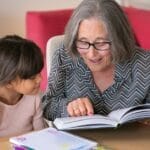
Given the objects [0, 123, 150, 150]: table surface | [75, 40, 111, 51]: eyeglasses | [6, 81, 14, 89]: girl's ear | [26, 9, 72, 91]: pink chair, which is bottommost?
[0, 123, 150, 150]: table surface

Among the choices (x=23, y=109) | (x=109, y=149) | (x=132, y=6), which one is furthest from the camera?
(x=132, y=6)

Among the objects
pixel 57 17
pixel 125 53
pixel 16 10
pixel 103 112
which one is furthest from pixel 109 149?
pixel 16 10

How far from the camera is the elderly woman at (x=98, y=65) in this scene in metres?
1.40

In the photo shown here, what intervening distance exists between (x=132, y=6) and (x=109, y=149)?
1.94 meters

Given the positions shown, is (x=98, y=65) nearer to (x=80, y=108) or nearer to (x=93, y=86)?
(x=93, y=86)

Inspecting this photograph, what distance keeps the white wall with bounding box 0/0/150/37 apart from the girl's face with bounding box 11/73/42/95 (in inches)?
55.4

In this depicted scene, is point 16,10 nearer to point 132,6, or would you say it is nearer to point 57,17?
point 57,17

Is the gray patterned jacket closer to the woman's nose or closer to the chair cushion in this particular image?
the woman's nose

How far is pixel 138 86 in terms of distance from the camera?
56.5 inches

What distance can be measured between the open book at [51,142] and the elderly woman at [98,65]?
19cm

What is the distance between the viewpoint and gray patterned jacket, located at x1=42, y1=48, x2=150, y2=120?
1.44m

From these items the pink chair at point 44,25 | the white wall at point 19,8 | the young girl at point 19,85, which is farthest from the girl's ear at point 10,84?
the white wall at point 19,8

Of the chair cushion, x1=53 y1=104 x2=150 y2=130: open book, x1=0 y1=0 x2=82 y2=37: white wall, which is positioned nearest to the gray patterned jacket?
x1=53 y1=104 x2=150 y2=130: open book

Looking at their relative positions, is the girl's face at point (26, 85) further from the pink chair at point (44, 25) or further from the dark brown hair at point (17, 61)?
the pink chair at point (44, 25)
